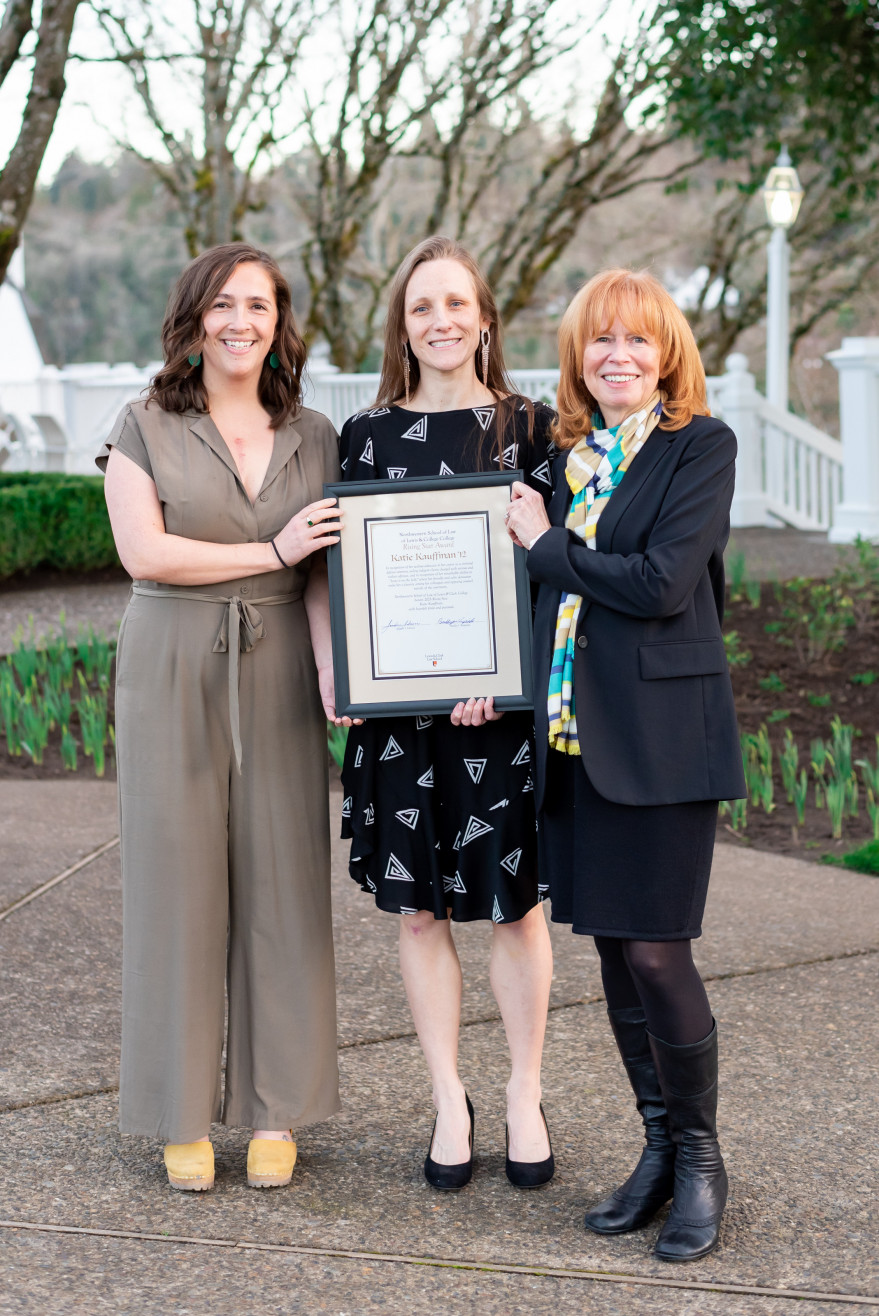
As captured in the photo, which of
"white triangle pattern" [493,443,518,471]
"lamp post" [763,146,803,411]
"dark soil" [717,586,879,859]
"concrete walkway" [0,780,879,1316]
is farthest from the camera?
"lamp post" [763,146,803,411]

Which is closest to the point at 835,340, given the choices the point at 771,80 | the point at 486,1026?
the point at 771,80

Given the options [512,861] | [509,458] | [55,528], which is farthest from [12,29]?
[512,861]

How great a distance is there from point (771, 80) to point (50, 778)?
757 centimetres

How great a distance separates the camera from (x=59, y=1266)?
8.42ft

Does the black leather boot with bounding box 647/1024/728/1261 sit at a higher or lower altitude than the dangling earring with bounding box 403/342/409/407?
lower

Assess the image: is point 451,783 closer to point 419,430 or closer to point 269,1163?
point 419,430

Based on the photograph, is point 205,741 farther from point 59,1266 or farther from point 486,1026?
point 486,1026

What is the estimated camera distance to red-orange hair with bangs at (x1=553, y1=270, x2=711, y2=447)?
2.56 m

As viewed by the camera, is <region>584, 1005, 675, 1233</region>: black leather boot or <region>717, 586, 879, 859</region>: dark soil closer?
<region>584, 1005, 675, 1233</region>: black leather boot

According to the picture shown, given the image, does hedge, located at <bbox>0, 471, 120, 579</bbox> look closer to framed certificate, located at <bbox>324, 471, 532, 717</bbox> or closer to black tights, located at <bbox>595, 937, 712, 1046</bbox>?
framed certificate, located at <bbox>324, 471, 532, 717</bbox>

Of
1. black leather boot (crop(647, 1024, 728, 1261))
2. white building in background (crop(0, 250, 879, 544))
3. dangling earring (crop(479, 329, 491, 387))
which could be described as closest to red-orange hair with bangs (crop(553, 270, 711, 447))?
dangling earring (crop(479, 329, 491, 387))

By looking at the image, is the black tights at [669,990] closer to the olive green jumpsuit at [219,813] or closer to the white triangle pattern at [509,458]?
the olive green jumpsuit at [219,813]

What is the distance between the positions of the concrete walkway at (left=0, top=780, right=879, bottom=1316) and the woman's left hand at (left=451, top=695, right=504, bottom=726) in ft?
3.27

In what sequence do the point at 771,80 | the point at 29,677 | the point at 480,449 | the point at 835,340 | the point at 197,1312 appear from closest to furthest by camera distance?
the point at 197,1312, the point at 480,449, the point at 29,677, the point at 771,80, the point at 835,340
